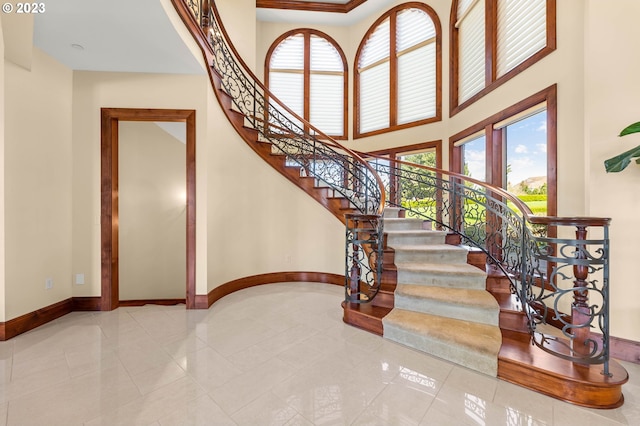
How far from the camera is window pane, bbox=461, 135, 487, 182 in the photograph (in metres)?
4.20

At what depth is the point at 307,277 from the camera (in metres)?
4.53

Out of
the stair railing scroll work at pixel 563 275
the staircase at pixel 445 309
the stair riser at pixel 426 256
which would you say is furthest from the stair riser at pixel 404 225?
the stair riser at pixel 426 256

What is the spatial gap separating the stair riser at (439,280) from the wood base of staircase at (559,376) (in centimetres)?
65

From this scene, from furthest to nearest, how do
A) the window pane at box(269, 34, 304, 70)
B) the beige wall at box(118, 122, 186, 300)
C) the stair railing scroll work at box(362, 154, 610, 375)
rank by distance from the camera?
the window pane at box(269, 34, 304, 70), the beige wall at box(118, 122, 186, 300), the stair railing scroll work at box(362, 154, 610, 375)

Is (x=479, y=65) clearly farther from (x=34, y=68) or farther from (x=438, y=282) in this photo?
(x=34, y=68)

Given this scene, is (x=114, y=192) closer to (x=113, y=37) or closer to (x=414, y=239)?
(x=113, y=37)

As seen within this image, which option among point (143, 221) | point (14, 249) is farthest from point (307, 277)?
point (14, 249)

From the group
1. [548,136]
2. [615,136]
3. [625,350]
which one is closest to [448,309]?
[625,350]

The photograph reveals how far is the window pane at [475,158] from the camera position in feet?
13.8

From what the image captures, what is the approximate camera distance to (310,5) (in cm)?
592

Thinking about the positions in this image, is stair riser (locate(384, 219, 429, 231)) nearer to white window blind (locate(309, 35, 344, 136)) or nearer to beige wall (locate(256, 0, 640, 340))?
beige wall (locate(256, 0, 640, 340))

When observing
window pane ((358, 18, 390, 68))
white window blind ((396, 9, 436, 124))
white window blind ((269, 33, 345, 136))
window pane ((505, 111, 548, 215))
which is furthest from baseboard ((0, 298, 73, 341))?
window pane ((358, 18, 390, 68))

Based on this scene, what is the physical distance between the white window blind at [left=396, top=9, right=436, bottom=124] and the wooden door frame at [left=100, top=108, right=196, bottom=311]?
4.14m

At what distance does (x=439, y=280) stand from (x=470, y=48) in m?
3.97
